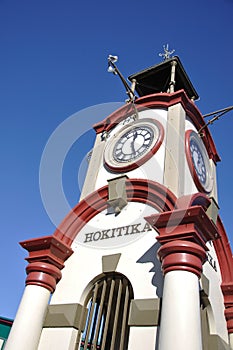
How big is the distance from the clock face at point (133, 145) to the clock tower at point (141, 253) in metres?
0.04

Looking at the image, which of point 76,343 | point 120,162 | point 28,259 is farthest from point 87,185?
point 76,343

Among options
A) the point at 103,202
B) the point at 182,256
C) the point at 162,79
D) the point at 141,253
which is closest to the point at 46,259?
the point at 103,202

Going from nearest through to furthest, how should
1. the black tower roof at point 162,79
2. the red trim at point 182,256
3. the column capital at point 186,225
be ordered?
the red trim at point 182,256
the column capital at point 186,225
the black tower roof at point 162,79

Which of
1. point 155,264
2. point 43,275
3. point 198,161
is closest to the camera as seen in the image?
point 155,264

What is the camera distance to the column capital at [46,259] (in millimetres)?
7863

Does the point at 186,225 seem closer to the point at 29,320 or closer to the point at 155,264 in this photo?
the point at 155,264

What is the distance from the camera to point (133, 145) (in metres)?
10.3

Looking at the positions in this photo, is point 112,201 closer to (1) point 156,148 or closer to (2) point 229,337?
(1) point 156,148

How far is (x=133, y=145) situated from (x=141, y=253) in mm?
3834

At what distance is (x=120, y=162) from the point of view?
10.1m

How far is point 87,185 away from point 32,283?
3361 millimetres

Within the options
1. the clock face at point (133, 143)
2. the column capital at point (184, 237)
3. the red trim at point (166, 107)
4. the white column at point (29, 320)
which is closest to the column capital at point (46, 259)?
the white column at point (29, 320)

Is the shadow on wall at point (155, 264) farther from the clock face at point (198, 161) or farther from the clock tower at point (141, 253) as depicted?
the clock face at point (198, 161)

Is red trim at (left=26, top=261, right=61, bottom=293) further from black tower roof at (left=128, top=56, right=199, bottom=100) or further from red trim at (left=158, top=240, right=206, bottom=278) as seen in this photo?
black tower roof at (left=128, top=56, right=199, bottom=100)
